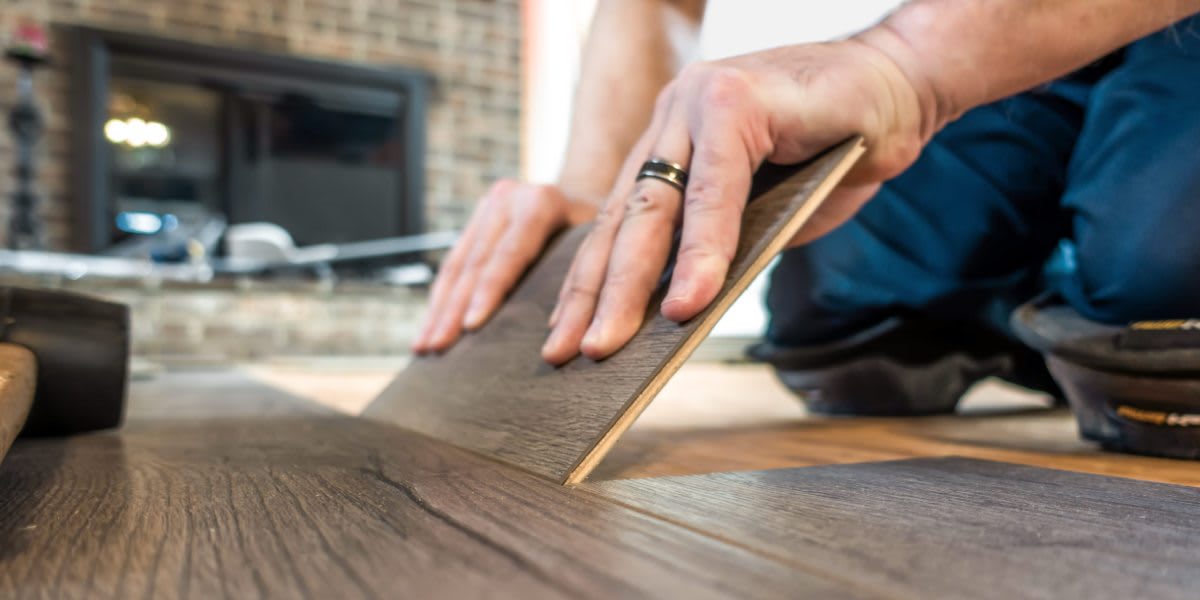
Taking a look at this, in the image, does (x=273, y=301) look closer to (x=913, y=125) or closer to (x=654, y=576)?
(x=913, y=125)

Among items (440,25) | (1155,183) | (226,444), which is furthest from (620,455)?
(440,25)

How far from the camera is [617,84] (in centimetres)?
93

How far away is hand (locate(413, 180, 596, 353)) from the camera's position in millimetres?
748

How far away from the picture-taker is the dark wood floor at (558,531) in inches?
10.3

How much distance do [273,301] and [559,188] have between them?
2607 mm

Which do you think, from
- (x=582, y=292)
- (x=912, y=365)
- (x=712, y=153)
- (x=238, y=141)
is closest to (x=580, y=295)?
(x=582, y=292)

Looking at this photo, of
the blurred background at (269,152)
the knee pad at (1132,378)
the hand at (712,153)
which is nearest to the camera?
the hand at (712,153)

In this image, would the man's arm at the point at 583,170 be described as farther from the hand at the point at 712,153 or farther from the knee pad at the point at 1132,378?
the knee pad at the point at 1132,378

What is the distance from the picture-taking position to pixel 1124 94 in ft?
2.37

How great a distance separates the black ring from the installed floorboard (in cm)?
21

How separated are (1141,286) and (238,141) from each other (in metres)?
3.61

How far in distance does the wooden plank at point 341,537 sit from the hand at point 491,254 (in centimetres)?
24

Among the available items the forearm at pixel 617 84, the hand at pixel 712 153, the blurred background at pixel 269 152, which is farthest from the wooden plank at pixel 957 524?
the blurred background at pixel 269 152

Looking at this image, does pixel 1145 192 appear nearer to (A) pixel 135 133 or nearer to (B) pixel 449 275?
(B) pixel 449 275
